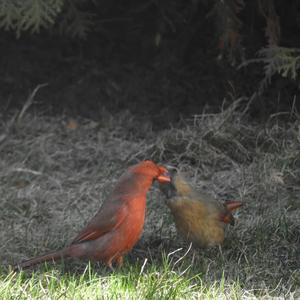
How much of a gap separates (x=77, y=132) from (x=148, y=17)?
1147 mm

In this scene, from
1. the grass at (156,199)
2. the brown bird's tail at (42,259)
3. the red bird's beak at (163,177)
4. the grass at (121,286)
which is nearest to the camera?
the grass at (121,286)

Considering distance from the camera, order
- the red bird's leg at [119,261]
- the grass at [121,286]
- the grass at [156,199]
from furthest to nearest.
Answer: the red bird's leg at [119,261] < the grass at [156,199] < the grass at [121,286]

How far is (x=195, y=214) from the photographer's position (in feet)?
17.4

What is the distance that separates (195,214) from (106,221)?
1.86ft

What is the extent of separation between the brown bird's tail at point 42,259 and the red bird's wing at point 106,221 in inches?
5.2

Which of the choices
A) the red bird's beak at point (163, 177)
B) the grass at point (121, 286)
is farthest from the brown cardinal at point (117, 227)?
the grass at point (121, 286)

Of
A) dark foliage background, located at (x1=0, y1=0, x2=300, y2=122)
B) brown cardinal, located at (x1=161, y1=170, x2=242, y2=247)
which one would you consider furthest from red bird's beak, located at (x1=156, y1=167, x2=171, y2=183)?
dark foliage background, located at (x1=0, y1=0, x2=300, y2=122)

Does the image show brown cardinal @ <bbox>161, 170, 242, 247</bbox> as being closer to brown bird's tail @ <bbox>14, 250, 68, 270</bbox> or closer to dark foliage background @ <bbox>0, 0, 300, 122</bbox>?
brown bird's tail @ <bbox>14, 250, 68, 270</bbox>

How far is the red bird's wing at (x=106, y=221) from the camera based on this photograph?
4.99 m

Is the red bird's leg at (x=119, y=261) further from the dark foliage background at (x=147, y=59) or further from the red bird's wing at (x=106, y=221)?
the dark foliage background at (x=147, y=59)

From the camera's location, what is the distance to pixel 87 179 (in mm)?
6730

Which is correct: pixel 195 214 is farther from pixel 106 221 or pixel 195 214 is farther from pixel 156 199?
pixel 156 199

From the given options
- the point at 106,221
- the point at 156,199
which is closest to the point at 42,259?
the point at 106,221

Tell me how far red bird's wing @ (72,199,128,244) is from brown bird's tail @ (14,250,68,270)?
13 cm
